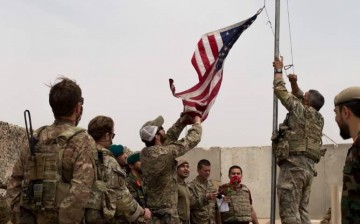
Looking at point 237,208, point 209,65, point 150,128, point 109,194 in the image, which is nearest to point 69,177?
point 109,194

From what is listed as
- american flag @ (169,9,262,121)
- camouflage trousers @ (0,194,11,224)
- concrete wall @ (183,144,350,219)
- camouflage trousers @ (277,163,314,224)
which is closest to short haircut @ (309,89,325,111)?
camouflage trousers @ (277,163,314,224)

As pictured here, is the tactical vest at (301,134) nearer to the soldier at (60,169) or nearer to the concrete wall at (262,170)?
the soldier at (60,169)

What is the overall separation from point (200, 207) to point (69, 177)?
455 centimetres

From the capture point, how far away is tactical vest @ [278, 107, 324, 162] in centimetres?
720

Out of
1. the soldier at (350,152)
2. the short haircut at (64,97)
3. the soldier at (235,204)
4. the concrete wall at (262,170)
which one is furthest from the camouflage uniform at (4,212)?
the concrete wall at (262,170)

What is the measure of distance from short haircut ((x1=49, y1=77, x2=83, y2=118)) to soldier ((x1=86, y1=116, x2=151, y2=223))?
0.42 m

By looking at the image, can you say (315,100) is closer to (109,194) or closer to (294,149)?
(294,149)

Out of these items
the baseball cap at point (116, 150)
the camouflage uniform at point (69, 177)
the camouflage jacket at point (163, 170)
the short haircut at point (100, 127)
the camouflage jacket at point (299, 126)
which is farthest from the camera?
the camouflage jacket at point (299, 126)

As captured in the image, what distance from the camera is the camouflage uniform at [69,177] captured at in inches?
147

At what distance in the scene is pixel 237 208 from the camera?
8.33 m

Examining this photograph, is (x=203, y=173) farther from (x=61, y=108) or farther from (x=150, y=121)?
(x=61, y=108)

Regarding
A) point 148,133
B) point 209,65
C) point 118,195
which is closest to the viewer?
point 118,195

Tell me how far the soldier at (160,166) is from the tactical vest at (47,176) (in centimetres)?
222

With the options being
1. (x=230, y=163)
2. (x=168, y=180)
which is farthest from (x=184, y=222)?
(x=230, y=163)
